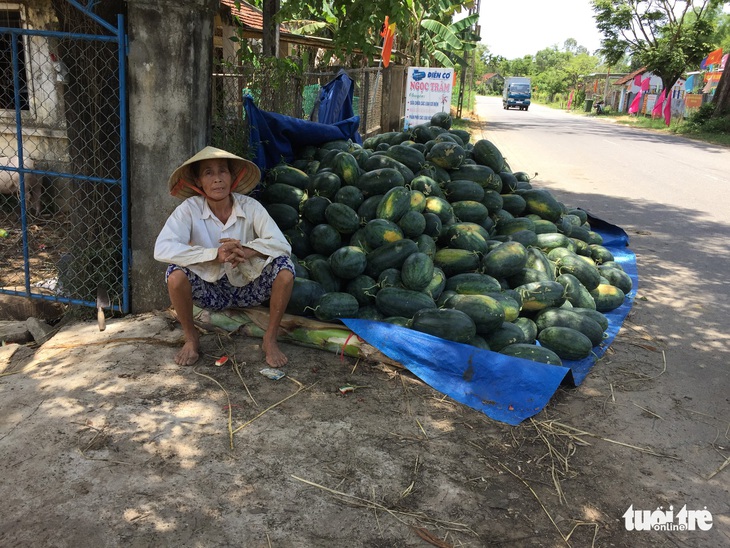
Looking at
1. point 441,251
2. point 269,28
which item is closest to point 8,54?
point 269,28

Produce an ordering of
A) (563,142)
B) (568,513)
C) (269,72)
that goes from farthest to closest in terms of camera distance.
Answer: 1. (563,142)
2. (269,72)
3. (568,513)

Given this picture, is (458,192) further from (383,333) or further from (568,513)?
(568,513)

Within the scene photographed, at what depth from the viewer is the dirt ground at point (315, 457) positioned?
99.9 inches

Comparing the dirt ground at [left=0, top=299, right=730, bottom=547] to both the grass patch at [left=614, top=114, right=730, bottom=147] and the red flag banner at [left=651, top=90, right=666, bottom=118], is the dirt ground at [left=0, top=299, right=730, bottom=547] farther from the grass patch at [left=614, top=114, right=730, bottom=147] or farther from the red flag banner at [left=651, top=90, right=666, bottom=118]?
the red flag banner at [left=651, top=90, right=666, bottom=118]

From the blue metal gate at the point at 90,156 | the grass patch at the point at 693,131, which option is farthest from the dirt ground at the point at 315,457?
the grass patch at the point at 693,131

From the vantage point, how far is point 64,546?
2.34m

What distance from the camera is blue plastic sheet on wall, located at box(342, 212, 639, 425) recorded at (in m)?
3.54

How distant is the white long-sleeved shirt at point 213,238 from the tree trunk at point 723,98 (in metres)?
27.7

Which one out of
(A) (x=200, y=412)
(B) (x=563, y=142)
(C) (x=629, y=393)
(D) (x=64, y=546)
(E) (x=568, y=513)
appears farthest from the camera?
(B) (x=563, y=142)

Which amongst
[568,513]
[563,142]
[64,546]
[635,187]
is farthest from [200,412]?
[563,142]

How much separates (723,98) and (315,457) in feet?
96.9

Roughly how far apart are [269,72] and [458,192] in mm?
2478

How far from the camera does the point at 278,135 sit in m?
5.72

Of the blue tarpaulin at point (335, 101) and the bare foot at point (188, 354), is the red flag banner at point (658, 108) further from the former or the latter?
the bare foot at point (188, 354)
